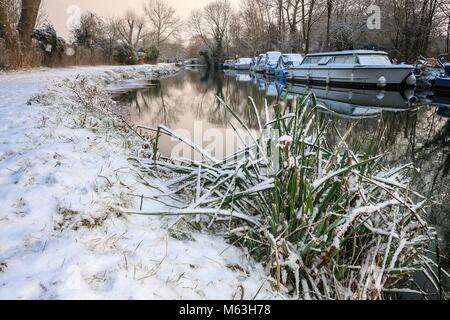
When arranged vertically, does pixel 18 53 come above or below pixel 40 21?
below

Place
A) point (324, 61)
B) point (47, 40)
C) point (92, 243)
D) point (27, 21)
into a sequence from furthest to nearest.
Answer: point (324, 61), point (47, 40), point (27, 21), point (92, 243)

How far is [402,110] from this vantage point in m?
9.75

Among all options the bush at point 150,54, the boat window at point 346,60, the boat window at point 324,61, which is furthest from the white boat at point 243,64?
the boat window at point 346,60

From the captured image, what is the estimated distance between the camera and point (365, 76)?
547 inches

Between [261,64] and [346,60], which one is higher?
[261,64]

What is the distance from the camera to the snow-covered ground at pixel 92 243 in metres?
1.63

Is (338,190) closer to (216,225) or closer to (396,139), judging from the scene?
(216,225)

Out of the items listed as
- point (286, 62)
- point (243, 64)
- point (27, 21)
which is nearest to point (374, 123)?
point (27, 21)

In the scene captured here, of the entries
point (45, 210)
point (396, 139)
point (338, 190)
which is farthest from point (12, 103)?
point (396, 139)

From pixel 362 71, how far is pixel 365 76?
0.23 m

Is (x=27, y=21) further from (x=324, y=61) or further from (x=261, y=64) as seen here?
(x=261, y=64)

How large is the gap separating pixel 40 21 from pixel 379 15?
24451 millimetres

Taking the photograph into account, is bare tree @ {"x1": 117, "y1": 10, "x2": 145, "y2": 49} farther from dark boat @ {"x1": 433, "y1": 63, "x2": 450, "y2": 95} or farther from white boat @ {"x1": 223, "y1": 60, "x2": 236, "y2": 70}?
dark boat @ {"x1": 433, "y1": 63, "x2": 450, "y2": 95}

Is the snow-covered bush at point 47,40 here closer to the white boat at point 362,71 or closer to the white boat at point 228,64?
the white boat at point 362,71
